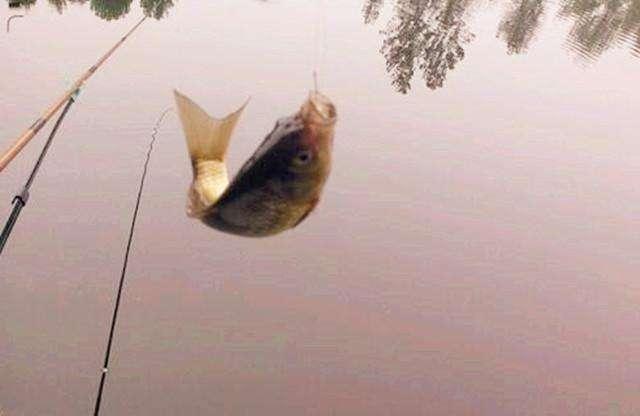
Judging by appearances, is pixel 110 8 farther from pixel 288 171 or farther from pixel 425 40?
pixel 288 171

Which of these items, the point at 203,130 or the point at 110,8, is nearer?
the point at 203,130

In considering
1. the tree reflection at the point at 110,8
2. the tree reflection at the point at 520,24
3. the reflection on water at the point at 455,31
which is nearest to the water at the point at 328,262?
the tree reflection at the point at 110,8

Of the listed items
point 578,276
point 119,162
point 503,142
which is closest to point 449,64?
point 503,142

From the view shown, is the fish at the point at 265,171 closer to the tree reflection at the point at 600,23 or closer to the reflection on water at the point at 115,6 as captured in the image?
the reflection on water at the point at 115,6

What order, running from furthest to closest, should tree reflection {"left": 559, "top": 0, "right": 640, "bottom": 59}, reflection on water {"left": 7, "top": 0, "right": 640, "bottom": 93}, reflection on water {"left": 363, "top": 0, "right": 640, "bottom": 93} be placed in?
tree reflection {"left": 559, "top": 0, "right": 640, "bottom": 59} → reflection on water {"left": 363, "top": 0, "right": 640, "bottom": 93} → reflection on water {"left": 7, "top": 0, "right": 640, "bottom": 93}

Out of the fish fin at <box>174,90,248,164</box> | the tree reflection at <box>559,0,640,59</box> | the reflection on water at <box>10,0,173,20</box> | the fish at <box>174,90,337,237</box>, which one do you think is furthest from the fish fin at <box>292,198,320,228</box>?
the tree reflection at <box>559,0,640,59</box>

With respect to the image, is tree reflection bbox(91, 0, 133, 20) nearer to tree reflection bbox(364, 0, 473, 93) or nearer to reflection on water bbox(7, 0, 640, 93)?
reflection on water bbox(7, 0, 640, 93)

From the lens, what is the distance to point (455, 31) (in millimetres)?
29547

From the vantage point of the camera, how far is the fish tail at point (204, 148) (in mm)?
1372

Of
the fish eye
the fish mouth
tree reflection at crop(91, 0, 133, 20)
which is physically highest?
tree reflection at crop(91, 0, 133, 20)

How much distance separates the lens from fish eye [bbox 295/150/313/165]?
3.85 ft

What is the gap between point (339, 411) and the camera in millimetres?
6918

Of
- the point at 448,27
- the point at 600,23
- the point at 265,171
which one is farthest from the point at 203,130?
the point at 600,23

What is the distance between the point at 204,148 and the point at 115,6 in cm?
2391
